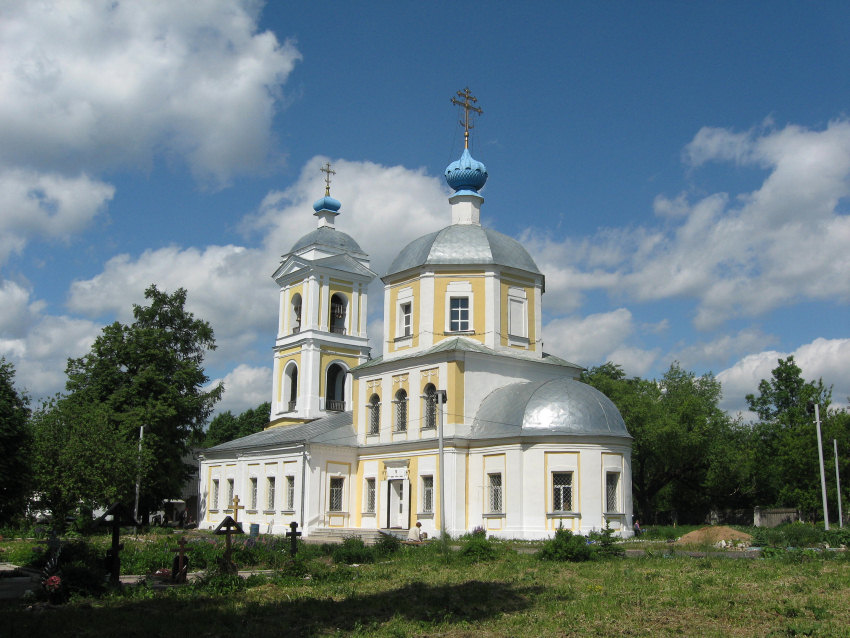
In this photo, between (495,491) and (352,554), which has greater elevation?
(495,491)

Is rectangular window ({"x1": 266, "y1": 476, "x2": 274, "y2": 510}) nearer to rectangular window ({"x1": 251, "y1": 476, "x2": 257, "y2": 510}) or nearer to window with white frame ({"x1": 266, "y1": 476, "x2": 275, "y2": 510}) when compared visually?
window with white frame ({"x1": 266, "y1": 476, "x2": 275, "y2": 510})

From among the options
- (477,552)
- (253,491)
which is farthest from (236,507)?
(477,552)

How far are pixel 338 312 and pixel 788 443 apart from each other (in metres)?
22.6

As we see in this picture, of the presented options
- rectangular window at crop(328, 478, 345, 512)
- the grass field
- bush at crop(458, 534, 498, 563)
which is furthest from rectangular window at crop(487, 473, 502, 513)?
the grass field

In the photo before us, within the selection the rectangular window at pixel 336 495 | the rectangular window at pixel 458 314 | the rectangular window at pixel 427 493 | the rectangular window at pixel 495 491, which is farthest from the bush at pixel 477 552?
the rectangular window at pixel 336 495

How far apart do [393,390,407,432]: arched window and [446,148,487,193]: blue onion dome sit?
9754 mm

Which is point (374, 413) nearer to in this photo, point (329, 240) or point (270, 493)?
point (270, 493)

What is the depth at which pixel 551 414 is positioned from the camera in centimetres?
2866

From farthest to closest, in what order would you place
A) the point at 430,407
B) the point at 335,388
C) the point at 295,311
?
1. the point at 295,311
2. the point at 335,388
3. the point at 430,407

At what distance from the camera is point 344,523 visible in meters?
34.4

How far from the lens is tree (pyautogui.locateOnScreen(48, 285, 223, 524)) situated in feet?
127

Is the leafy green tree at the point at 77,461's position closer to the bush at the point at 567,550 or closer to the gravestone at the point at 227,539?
the gravestone at the point at 227,539

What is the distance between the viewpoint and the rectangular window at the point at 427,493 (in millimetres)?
30848

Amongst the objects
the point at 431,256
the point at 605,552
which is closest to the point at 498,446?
the point at 431,256
